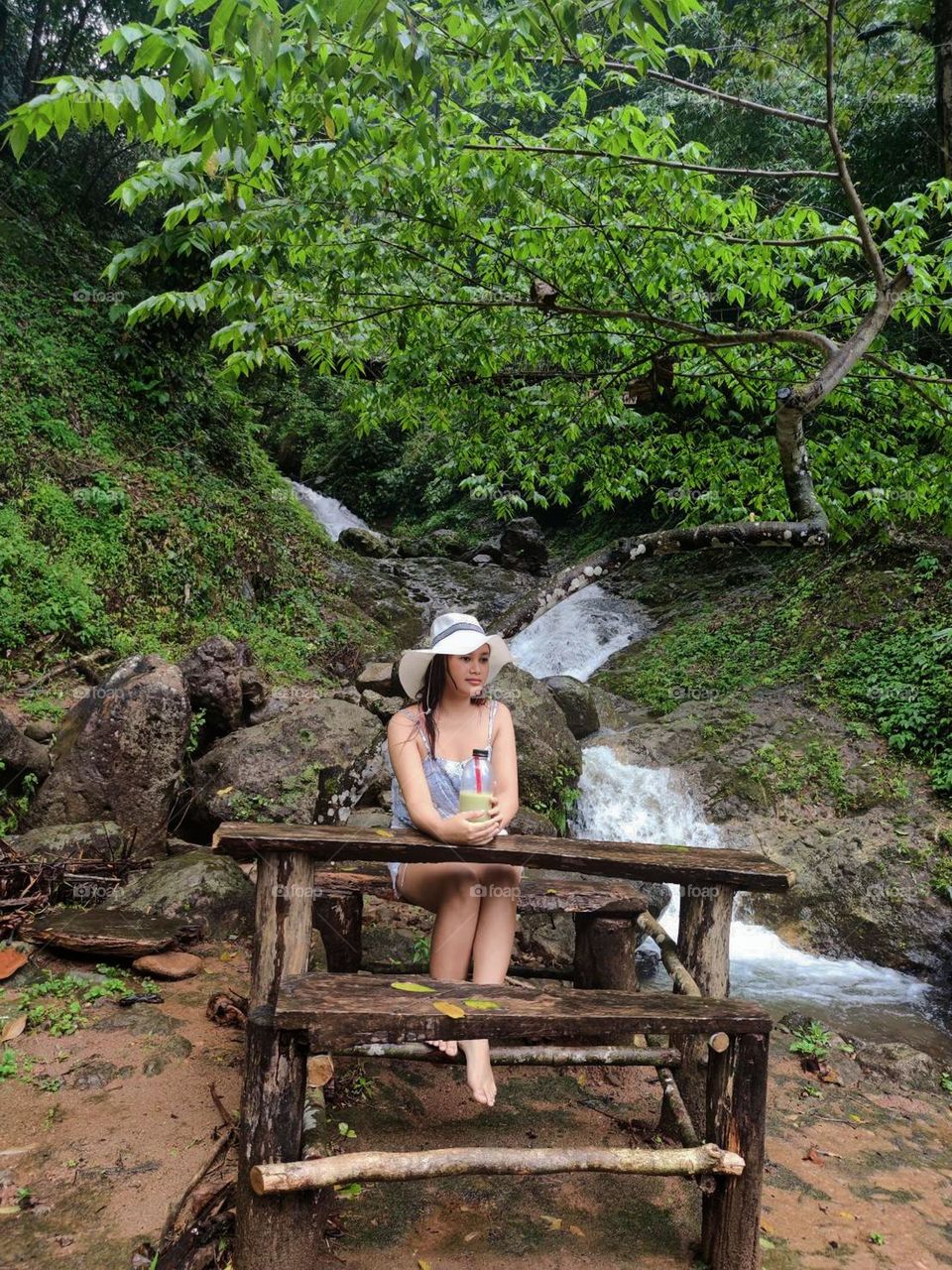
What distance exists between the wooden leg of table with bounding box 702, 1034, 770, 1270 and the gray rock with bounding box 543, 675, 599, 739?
6444mm

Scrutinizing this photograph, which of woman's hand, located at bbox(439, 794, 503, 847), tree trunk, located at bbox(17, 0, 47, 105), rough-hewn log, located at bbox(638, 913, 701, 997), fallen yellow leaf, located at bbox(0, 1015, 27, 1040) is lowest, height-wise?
fallen yellow leaf, located at bbox(0, 1015, 27, 1040)

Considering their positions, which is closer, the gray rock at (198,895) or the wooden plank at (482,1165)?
the wooden plank at (482,1165)

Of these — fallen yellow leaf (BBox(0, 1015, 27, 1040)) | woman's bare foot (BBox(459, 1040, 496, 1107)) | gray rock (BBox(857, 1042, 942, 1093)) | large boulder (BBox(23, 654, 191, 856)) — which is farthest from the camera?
large boulder (BBox(23, 654, 191, 856))

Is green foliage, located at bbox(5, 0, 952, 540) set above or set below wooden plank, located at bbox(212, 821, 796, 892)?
above

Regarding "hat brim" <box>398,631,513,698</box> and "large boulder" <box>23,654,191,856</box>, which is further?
"large boulder" <box>23,654,191,856</box>

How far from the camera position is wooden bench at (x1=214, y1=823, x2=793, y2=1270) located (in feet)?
6.84

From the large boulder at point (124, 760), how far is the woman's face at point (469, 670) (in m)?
3.06

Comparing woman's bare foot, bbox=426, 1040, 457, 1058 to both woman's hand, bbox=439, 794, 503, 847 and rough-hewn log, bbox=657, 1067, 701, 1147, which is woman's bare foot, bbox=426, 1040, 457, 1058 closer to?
woman's hand, bbox=439, 794, 503, 847

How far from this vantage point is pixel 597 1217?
262 centimetres

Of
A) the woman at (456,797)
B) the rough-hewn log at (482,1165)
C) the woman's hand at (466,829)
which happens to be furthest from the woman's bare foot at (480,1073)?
the woman's hand at (466,829)

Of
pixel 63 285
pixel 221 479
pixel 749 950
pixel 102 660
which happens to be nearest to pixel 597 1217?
pixel 749 950

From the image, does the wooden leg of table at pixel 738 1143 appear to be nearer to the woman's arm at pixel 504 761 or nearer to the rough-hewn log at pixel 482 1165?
the rough-hewn log at pixel 482 1165

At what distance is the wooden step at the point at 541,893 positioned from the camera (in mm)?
3490

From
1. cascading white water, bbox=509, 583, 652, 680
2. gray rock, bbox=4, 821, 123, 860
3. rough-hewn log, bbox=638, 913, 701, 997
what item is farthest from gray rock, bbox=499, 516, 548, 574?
rough-hewn log, bbox=638, 913, 701, 997
